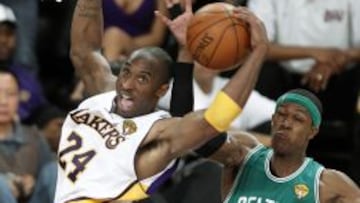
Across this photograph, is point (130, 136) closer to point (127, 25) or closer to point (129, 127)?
point (129, 127)

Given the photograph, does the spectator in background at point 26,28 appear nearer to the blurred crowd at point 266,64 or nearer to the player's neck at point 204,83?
the blurred crowd at point 266,64

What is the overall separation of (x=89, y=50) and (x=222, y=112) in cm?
112

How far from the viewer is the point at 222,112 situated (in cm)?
508

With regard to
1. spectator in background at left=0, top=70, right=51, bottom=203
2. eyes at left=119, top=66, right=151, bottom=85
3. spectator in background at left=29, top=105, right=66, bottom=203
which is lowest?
spectator in background at left=29, top=105, right=66, bottom=203

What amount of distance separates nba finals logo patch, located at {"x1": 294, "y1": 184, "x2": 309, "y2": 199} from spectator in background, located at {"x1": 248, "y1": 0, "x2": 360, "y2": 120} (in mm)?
1967

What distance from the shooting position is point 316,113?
17.9 ft

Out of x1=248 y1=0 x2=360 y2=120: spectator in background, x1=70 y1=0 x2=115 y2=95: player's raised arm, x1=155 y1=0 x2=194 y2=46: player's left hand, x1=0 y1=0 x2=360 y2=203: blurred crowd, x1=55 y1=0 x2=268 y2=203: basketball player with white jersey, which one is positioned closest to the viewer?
x1=55 y1=0 x2=268 y2=203: basketball player with white jersey

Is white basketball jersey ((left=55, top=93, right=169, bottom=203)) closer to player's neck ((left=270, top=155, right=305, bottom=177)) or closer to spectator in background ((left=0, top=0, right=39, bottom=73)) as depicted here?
player's neck ((left=270, top=155, right=305, bottom=177))

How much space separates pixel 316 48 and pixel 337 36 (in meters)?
0.26

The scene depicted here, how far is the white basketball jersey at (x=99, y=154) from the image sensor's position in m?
5.37

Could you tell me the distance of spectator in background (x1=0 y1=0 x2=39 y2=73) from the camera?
7.49 m

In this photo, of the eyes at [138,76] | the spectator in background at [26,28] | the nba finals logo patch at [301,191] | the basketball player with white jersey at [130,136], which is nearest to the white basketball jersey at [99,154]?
the basketball player with white jersey at [130,136]

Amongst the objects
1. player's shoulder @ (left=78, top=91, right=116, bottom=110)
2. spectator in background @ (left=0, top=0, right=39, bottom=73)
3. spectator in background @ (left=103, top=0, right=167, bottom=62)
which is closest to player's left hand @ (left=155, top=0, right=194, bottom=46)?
player's shoulder @ (left=78, top=91, right=116, bottom=110)

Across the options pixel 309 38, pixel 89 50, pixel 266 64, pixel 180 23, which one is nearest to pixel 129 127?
pixel 180 23
